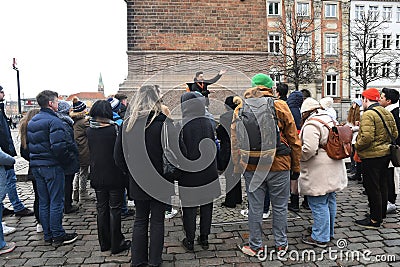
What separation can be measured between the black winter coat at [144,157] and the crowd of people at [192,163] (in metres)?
0.01

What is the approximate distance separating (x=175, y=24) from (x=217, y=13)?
1.23 m

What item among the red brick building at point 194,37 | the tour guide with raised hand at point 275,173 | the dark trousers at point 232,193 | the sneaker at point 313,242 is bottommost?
the sneaker at point 313,242

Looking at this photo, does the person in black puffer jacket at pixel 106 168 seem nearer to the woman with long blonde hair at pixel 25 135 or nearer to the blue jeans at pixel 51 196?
the blue jeans at pixel 51 196

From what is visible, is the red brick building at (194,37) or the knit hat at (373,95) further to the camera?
the red brick building at (194,37)

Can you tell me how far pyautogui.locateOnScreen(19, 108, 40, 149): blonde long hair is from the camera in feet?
15.5

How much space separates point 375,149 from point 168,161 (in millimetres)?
2882

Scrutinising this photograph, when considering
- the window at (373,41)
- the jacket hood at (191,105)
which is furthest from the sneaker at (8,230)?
the window at (373,41)

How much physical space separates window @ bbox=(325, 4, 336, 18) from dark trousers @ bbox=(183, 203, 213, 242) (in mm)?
43038

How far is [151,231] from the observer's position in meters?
3.58

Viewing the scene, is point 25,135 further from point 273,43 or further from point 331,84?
point 331,84

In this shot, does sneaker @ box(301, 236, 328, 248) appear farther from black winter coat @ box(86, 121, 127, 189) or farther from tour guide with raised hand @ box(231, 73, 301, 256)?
black winter coat @ box(86, 121, 127, 189)

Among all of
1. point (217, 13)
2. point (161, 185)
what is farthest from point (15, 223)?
point (217, 13)

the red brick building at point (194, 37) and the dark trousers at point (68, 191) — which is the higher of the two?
the red brick building at point (194, 37)

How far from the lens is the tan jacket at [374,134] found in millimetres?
4395
